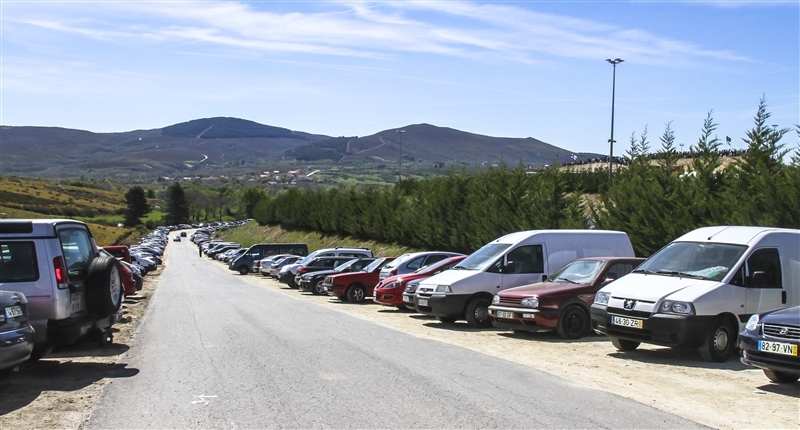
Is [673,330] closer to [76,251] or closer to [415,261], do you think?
[76,251]

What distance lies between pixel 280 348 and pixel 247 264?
134 feet

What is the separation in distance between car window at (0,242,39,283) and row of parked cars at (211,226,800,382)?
27.7ft

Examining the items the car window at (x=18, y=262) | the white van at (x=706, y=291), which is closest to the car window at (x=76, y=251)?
the car window at (x=18, y=262)

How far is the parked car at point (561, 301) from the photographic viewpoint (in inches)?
579

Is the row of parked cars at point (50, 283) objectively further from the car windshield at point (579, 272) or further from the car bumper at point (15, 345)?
the car windshield at point (579, 272)

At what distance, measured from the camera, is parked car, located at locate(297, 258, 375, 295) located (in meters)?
30.2

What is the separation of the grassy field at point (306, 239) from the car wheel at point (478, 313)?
30566 millimetres

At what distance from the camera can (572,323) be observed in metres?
14.9

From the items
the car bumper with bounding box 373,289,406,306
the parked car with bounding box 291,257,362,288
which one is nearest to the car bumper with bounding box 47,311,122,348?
the car bumper with bounding box 373,289,406,306

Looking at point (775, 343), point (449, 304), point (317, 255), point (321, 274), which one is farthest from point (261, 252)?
point (775, 343)

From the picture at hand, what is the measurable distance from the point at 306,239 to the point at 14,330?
2651 inches

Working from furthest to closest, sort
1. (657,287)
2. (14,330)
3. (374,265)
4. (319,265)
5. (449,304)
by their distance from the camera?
(319,265) → (374,265) → (449,304) → (657,287) → (14,330)

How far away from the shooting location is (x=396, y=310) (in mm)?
22516

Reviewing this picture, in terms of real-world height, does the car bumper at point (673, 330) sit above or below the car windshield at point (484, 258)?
below
